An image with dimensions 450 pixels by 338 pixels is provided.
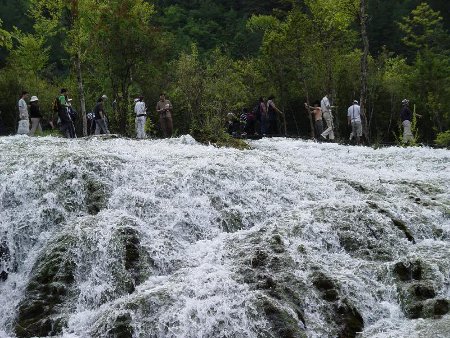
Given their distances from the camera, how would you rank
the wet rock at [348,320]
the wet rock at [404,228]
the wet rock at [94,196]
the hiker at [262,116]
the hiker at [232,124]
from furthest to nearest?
the hiker at [232,124], the hiker at [262,116], the wet rock at [94,196], the wet rock at [404,228], the wet rock at [348,320]

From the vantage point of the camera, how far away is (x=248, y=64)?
34.6 m

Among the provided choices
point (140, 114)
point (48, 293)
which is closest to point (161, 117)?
point (140, 114)

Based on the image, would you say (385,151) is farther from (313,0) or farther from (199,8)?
(199,8)

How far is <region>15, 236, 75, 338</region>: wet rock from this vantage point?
8.46 meters

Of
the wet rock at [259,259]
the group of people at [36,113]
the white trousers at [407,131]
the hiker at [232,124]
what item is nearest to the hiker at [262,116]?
the hiker at [232,124]

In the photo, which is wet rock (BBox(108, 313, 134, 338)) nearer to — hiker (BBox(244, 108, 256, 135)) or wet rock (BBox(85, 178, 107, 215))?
wet rock (BBox(85, 178, 107, 215))

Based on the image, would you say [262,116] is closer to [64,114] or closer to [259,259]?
[64,114]

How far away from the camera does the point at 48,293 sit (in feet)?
29.7

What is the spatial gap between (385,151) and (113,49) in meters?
12.2

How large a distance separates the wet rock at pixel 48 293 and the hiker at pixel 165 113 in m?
10.8

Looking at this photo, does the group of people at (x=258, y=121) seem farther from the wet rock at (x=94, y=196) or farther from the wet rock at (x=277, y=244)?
the wet rock at (x=277, y=244)

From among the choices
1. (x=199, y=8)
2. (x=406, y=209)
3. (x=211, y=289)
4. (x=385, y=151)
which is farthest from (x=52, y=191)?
(x=199, y=8)

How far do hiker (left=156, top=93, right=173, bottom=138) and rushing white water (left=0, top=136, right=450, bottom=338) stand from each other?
574 cm

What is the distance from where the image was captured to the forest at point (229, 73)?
2402cm
